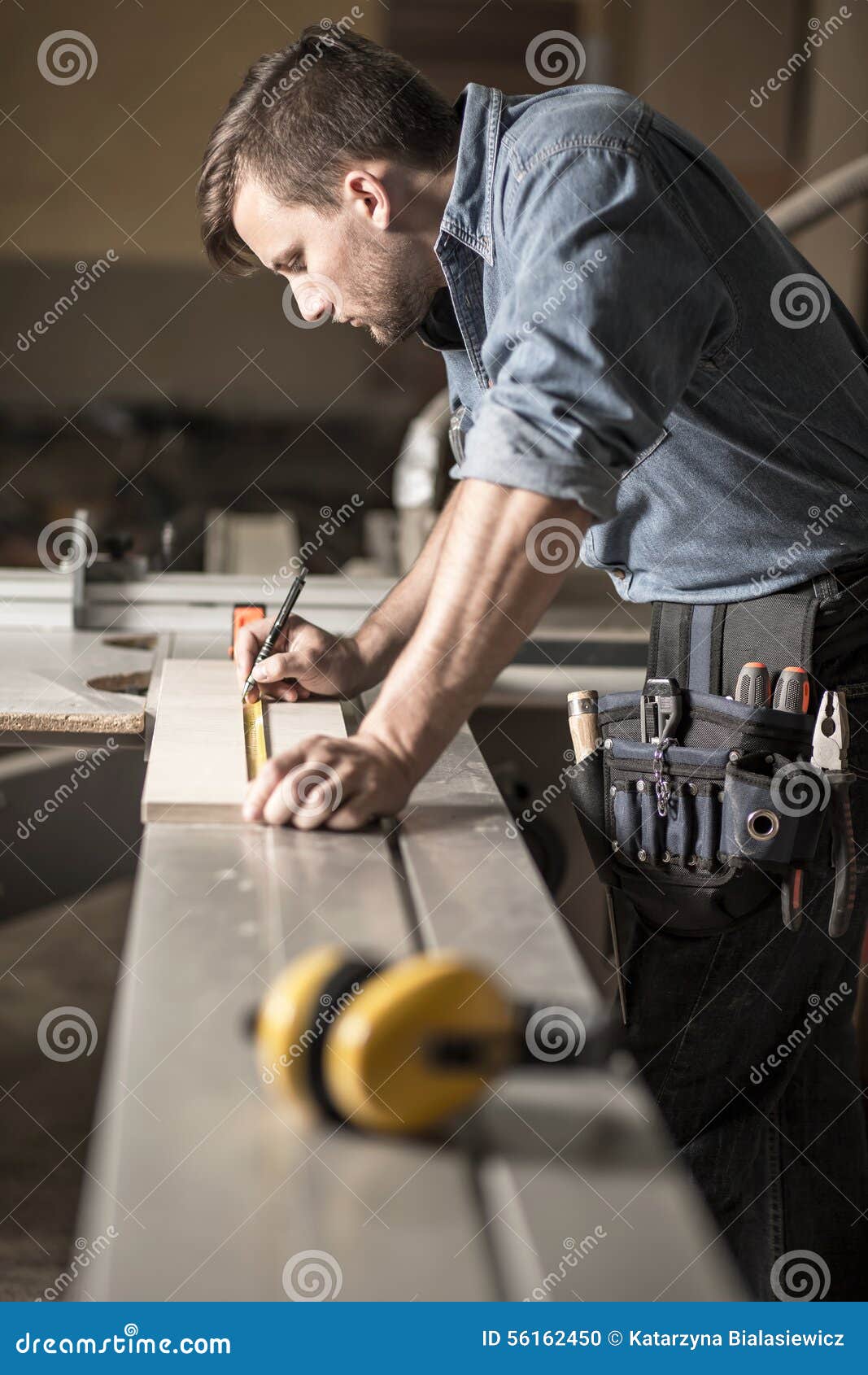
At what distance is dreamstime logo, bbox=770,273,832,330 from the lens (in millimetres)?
1237

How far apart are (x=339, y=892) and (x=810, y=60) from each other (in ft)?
15.9

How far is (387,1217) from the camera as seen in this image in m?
0.56

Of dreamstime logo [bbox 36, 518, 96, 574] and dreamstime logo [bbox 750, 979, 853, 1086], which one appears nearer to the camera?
dreamstime logo [bbox 750, 979, 853, 1086]

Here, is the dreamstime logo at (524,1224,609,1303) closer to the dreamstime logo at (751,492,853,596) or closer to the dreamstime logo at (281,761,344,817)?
the dreamstime logo at (281,761,344,817)

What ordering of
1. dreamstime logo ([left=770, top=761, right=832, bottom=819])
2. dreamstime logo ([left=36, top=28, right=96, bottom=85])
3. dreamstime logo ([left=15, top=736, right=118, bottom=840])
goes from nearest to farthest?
dreamstime logo ([left=770, top=761, right=832, bottom=819]) → dreamstime logo ([left=15, top=736, right=118, bottom=840]) → dreamstime logo ([left=36, top=28, right=96, bottom=85])

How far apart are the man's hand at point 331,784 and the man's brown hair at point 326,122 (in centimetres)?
66

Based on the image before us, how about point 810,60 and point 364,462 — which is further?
point 364,462

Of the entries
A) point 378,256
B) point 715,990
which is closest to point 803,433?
point 378,256

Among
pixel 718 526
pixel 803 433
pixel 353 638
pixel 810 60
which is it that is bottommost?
pixel 353 638

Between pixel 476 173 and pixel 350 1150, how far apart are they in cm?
93

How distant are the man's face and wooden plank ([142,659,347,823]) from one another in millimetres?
482

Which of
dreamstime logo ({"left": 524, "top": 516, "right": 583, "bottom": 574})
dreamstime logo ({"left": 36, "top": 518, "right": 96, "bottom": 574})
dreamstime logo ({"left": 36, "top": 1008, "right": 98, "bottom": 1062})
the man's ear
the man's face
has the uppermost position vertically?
the man's ear

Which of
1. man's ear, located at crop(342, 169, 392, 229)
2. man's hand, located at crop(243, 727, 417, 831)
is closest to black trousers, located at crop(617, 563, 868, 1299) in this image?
man's hand, located at crop(243, 727, 417, 831)

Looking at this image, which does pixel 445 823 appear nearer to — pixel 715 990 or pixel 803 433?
pixel 715 990
